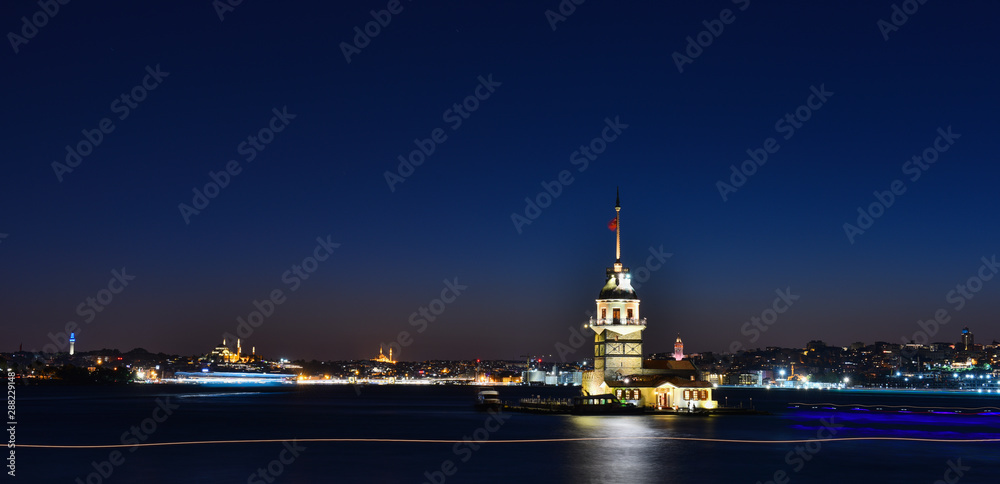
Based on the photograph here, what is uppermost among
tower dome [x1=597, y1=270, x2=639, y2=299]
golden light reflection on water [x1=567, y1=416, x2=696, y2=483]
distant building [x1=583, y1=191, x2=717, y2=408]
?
tower dome [x1=597, y1=270, x2=639, y2=299]

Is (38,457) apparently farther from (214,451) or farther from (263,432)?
(263,432)

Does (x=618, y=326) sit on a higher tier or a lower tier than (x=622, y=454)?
higher

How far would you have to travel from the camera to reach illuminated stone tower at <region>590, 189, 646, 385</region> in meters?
83.1

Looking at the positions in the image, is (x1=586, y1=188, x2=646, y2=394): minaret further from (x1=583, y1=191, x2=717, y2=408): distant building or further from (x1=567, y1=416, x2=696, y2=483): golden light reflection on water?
(x1=567, y1=416, x2=696, y2=483): golden light reflection on water

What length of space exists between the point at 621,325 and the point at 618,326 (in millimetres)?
277

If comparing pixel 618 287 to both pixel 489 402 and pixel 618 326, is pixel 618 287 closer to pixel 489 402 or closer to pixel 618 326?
pixel 618 326

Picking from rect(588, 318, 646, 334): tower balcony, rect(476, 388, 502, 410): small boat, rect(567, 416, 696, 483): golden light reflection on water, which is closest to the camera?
rect(567, 416, 696, 483): golden light reflection on water

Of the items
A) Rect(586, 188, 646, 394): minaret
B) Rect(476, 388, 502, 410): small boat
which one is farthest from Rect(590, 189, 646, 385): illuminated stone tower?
Rect(476, 388, 502, 410): small boat

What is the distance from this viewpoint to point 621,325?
8288 cm

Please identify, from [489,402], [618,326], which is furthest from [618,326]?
[489,402]

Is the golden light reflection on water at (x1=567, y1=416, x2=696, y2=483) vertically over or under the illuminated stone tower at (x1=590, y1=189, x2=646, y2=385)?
under

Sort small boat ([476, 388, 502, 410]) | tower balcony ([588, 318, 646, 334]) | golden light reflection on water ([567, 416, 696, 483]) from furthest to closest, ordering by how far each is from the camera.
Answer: small boat ([476, 388, 502, 410])
tower balcony ([588, 318, 646, 334])
golden light reflection on water ([567, 416, 696, 483])

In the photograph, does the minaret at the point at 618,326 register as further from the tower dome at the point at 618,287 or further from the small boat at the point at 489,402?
the small boat at the point at 489,402

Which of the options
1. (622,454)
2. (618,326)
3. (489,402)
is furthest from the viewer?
(489,402)
